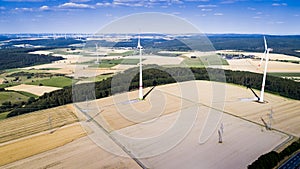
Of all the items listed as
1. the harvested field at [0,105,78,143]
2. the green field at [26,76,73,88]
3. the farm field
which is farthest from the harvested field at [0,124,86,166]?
the green field at [26,76,73,88]

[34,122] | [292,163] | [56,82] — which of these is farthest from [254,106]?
[56,82]

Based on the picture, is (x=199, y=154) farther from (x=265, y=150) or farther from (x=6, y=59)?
(x=6, y=59)

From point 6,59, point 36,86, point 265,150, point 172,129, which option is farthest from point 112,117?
point 6,59

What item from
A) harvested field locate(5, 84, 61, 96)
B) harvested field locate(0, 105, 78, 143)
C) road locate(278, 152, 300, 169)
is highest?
harvested field locate(5, 84, 61, 96)

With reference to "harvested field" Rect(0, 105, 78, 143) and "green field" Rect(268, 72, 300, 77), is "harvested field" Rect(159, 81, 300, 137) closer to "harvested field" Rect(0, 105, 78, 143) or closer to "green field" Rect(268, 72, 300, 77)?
"harvested field" Rect(0, 105, 78, 143)

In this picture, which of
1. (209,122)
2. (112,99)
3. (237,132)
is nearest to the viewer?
(237,132)

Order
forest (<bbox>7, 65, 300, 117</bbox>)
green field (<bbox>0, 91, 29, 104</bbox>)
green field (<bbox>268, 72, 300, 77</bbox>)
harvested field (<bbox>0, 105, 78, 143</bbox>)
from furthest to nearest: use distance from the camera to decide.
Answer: green field (<bbox>268, 72, 300, 77</bbox>), green field (<bbox>0, 91, 29, 104</bbox>), forest (<bbox>7, 65, 300, 117</bbox>), harvested field (<bbox>0, 105, 78, 143</bbox>)

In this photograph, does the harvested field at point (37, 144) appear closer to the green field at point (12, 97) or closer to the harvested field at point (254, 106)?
the green field at point (12, 97)

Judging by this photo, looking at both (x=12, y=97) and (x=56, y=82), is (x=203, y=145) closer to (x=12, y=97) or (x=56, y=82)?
(x=12, y=97)
